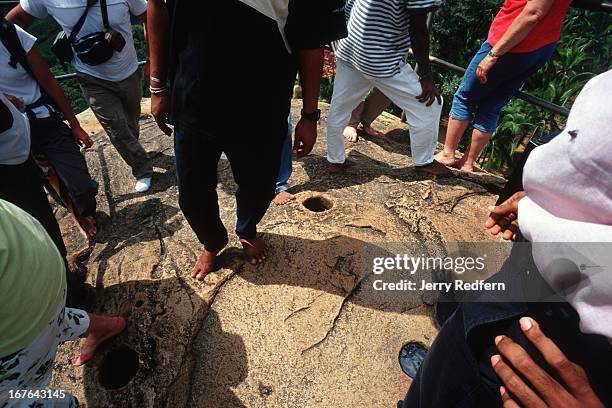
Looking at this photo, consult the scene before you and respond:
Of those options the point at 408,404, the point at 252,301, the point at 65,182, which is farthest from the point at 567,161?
the point at 65,182

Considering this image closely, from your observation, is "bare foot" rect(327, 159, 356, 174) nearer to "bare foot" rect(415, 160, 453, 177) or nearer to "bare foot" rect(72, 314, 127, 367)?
"bare foot" rect(415, 160, 453, 177)

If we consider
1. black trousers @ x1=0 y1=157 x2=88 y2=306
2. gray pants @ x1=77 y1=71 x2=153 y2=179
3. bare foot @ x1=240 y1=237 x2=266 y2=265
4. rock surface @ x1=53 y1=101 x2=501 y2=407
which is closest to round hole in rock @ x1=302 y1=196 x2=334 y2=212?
rock surface @ x1=53 y1=101 x2=501 y2=407

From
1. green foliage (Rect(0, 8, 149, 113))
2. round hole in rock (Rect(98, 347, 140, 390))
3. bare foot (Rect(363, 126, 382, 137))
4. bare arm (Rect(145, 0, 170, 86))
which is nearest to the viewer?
bare arm (Rect(145, 0, 170, 86))

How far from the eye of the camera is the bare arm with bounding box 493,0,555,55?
7.02 feet

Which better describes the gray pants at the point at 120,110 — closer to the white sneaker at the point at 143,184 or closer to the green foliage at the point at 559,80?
the white sneaker at the point at 143,184

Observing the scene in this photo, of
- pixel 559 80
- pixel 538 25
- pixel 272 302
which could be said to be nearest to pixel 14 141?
pixel 272 302

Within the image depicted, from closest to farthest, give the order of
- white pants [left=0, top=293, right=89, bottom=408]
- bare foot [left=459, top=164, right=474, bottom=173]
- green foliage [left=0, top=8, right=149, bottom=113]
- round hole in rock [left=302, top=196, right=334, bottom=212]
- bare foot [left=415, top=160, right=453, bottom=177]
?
white pants [left=0, top=293, right=89, bottom=408]
round hole in rock [left=302, top=196, right=334, bottom=212]
bare foot [left=415, top=160, right=453, bottom=177]
bare foot [left=459, top=164, right=474, bottom=173]
green foliage [left=0, top=8, right=149, bottom=113]

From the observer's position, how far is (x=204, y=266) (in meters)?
2.07

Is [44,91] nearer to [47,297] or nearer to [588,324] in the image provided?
[47,297]

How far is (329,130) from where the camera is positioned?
2.89m

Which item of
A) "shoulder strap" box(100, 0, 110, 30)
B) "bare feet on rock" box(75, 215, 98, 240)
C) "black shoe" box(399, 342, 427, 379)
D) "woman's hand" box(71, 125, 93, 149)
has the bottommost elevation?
"bare feet on rock" box(75, 215, 98, 240)

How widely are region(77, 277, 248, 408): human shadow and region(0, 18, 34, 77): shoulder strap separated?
135 centimetres

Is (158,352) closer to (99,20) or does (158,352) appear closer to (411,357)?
(411,357)

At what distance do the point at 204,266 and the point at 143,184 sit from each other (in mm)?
1270
